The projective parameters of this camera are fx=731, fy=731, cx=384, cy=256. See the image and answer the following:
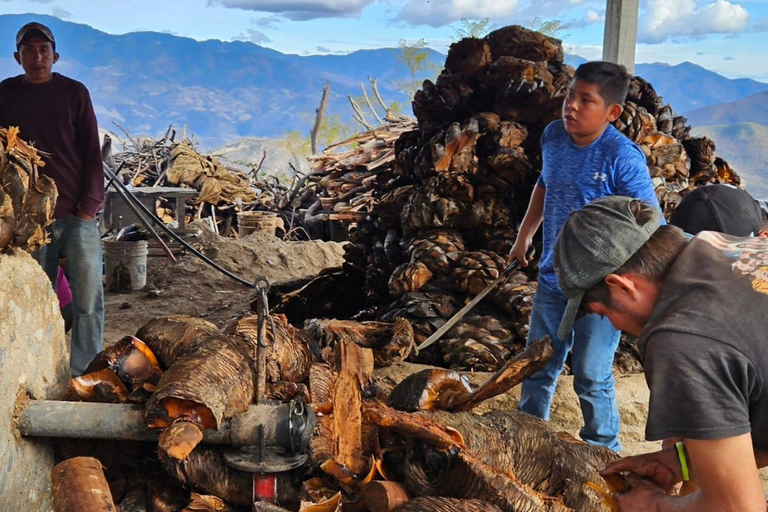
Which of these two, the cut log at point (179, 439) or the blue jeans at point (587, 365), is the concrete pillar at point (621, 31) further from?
the cut log at point (179, 439)

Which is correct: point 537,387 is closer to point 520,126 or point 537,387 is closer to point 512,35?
point 520,126

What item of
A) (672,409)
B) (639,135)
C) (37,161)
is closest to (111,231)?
(639,135)

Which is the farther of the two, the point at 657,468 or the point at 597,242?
the point at 657,468

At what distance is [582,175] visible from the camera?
13.6 feet

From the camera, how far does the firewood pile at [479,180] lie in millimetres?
5980

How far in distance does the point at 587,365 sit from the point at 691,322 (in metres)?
2.57

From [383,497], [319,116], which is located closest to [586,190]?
[383,497]

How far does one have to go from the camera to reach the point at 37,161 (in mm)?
3000

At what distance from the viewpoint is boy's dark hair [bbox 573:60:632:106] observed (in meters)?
4.02

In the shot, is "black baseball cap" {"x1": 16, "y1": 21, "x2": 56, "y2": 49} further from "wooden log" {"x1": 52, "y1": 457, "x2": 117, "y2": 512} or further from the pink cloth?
"wooden log" {"x1": 52, "y1": 457, "x2": 117, "y2": 512}

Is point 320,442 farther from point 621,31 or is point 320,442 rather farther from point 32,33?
point 621,31

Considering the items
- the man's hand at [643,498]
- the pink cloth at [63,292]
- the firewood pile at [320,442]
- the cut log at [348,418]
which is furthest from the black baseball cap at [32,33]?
the man's hand at [643,498]

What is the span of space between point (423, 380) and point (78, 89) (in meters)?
3.55

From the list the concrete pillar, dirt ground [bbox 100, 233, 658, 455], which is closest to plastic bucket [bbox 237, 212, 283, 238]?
dirt ground [bbox 100, 233, 658, 455]
